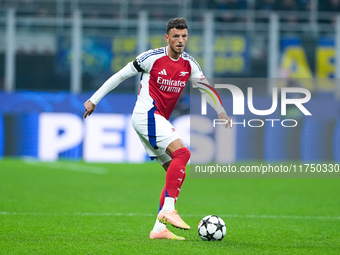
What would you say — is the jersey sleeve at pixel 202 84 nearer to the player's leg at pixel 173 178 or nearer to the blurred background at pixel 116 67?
the player's leg at pixel 173 178

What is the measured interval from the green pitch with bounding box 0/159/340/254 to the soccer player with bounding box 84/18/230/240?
478mm

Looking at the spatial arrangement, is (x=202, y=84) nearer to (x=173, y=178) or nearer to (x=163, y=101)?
(x=163, y=101)

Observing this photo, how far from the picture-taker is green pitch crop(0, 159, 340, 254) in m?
6.08

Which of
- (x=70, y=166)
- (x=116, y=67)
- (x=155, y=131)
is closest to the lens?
(x=155, y=131)

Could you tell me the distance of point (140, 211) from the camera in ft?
29.6

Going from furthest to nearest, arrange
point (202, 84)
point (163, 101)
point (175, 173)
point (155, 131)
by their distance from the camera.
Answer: point (202, 84)
point (163, 101)
point (155, 131)
point (175, 173)

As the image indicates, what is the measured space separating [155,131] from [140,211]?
9.07 feet

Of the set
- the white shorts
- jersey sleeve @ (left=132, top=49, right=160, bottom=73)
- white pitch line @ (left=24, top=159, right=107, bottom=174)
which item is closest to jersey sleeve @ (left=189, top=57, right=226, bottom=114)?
jersey sleeve @ (left=132, top=49, right=160, bottom=73)

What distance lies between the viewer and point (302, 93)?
17469 millimetres

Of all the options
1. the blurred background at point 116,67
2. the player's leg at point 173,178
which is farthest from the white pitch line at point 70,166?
the player's leg at point 173,178

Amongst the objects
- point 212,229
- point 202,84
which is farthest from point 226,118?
point 212,229

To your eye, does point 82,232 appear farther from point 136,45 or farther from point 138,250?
point 136,45

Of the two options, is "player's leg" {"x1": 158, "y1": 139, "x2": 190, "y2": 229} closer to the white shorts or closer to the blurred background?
the white shorts

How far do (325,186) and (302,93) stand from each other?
5.07 m
